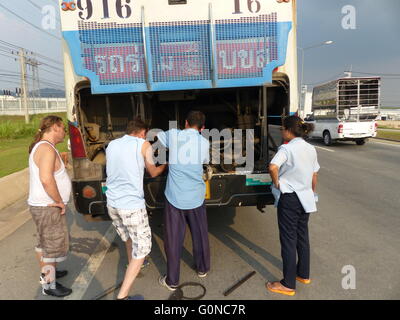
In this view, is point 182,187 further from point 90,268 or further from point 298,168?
point 90,268

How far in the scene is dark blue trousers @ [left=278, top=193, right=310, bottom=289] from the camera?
285cm

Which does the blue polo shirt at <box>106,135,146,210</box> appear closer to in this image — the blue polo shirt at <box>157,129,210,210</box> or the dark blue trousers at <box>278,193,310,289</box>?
the blue polo shirt at <box>157,129,210,210</box>

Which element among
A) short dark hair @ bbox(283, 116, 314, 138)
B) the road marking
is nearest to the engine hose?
the road marking

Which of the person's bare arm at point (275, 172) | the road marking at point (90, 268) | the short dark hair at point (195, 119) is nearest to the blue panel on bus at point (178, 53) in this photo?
the short dark hair at point (195, 119)

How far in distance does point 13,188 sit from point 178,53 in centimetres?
537

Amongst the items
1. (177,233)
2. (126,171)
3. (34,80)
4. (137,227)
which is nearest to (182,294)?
(177,233)

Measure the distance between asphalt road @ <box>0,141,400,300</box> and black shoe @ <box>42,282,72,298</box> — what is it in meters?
0.10

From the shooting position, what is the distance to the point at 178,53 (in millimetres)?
3217

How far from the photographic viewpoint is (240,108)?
15.4 ft

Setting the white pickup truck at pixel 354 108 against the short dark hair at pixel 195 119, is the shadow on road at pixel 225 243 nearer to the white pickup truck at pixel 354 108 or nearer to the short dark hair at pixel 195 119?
the short dark hair at pixel 195 119

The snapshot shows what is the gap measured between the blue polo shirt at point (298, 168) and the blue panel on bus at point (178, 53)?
904 millimetres

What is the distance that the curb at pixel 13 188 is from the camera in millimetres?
6062

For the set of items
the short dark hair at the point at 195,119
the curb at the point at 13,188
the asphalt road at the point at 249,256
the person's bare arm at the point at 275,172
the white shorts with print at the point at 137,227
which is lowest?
the asphalt road at the point at 249,256

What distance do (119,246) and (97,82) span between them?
6.98 feet
